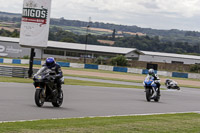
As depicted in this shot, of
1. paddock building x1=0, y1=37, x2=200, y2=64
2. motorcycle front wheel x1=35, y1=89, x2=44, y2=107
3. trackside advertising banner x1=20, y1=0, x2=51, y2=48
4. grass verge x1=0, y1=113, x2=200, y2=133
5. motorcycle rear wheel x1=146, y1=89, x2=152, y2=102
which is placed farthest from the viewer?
paddock building x1=0, y1=37, x2=200, y2=64

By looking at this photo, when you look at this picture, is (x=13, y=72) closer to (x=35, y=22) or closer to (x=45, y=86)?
(x=35, y=22)

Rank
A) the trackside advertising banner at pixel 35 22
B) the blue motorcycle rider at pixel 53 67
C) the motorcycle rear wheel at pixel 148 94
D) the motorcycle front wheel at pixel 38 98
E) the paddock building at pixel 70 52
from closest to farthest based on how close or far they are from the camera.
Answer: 1. the motorcycle front wheel at pixel 38 98
2. the blue motorcycle rider at pixel 53 67
3. the motorcycle rear wheel at pixel 148 94
4. the trackside advertising banner at pixel 35 22
5. the paddock building at pixel 70 52

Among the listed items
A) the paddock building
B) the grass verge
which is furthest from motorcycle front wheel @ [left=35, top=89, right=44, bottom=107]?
the paddock building

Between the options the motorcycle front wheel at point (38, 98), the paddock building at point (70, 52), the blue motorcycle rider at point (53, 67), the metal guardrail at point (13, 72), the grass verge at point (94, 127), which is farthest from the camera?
the paddock building at point (70, 52)

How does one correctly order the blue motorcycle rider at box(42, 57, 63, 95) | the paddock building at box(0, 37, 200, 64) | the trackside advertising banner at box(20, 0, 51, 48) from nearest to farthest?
the blue motorcycle rider at box(42, 57, 63, 95)
the trackside advertising banner at box(20, 0, 51, 48)
the paddock building at box(0, 37, 200, 64)

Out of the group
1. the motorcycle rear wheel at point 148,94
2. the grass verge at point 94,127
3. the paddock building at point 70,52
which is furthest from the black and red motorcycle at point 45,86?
the paddock building at point 70,52

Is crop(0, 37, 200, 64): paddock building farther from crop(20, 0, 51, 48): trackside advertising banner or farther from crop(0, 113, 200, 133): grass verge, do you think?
crop(0, 113, 200, 133): grass verge

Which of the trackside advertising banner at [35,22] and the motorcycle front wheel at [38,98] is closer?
the motorcycle front wheel at [38,98]

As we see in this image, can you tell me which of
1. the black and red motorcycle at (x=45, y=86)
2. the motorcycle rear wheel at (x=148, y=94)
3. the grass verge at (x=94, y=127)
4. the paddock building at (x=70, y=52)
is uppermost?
the paddock building at (x=70, y=52)

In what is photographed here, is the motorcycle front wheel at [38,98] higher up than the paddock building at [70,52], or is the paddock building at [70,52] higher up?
the paddock building at [70,52]

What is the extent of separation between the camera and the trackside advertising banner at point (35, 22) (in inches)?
1335

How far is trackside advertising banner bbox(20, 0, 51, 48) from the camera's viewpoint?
3391 cm

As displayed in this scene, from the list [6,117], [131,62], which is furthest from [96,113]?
[131,62]

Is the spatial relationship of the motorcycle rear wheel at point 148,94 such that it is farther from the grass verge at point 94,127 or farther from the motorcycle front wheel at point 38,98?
the grass verge at point 94,127
